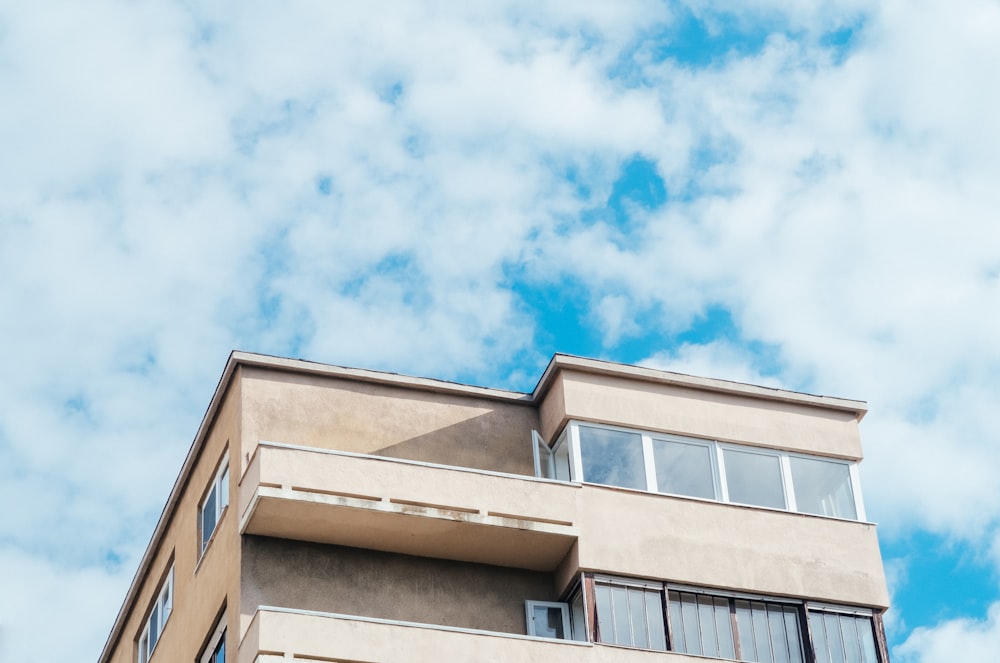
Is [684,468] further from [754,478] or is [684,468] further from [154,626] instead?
[154,626]

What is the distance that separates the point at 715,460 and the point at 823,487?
2356 mm

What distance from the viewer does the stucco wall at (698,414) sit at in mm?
32656

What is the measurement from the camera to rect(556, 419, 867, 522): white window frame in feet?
106

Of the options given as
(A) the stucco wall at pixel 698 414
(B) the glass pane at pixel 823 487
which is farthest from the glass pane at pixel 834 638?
(A) the stucco wall at pixel 698 414

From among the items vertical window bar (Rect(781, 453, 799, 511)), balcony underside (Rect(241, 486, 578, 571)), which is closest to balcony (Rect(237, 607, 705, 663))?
balcony underside (Rect(241, 486, 578, 571))

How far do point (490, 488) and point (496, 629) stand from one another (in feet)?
8.23

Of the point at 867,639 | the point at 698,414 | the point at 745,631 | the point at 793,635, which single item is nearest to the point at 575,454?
the point at 698,414

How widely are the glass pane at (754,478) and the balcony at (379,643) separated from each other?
4803mm

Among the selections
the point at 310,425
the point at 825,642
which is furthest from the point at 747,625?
the point at 310,425

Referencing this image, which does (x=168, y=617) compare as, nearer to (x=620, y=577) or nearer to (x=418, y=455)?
(x=418, y=455)

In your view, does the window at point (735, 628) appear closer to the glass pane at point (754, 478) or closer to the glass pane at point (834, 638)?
the glass pane at point (834, 638)

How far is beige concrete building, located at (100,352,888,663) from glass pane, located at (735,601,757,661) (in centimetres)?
4

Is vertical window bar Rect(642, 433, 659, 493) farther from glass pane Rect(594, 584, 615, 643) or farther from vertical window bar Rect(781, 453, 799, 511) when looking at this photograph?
vertical window bar Rect(781, 453, 799, 511)

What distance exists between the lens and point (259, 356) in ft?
105
